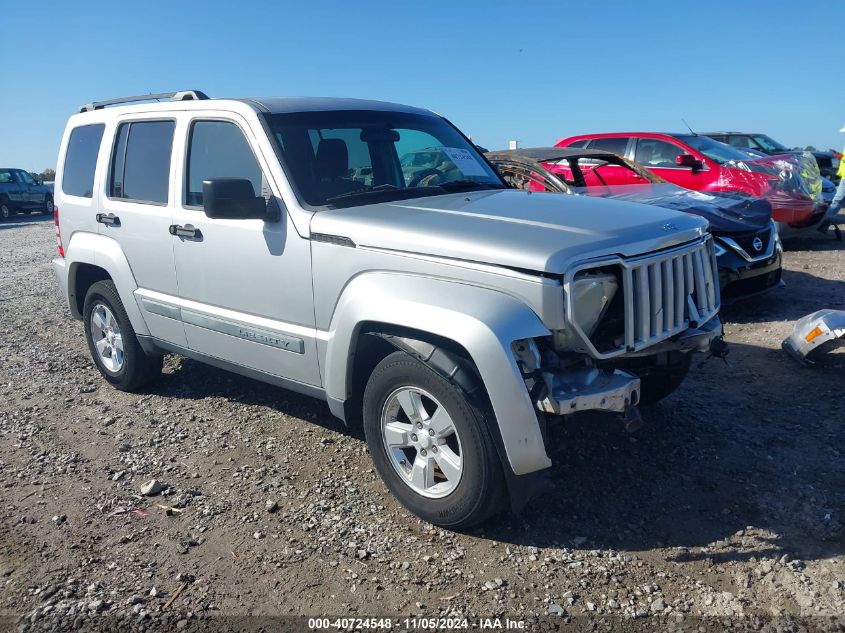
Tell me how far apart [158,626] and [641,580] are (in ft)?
6.51

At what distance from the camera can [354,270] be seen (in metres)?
3.47

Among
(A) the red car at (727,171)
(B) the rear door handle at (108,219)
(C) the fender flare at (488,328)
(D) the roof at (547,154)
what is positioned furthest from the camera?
(A) the red car at (727,171)

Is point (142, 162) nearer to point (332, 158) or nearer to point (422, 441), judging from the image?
point (332, 158)

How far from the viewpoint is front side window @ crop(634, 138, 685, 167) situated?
10492mm

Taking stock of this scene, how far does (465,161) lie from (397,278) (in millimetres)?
1661

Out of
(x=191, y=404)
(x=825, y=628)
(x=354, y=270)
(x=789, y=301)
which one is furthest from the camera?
(x=789, y=301)

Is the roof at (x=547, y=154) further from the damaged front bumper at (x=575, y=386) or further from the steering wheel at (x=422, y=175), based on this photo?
the damaged front bumper at (x=575, y=386)

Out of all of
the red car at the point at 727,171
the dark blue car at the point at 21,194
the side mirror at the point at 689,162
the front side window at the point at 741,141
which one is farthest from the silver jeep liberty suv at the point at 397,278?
the dark blue car at the point at 21,194

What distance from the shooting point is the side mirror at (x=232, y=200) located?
3574mm

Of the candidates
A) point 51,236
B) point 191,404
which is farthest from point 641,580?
point 51,236

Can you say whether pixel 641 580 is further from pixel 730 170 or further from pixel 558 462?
pixel 730 170

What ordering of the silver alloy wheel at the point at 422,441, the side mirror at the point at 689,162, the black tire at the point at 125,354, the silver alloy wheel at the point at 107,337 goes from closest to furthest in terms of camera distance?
the silver alloy wheel at the point at 422,441, the black tire at the point at 125,354, the silver alloy wheel at the point at 107,337, the side mirror at the point at 689,162

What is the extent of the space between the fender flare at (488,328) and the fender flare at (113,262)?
2411 mm

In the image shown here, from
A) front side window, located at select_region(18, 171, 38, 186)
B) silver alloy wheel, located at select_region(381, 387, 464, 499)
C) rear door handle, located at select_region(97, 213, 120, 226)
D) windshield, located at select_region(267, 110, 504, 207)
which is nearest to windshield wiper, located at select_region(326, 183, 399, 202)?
windshield, located at select_region(267, 110, 504, 207)
